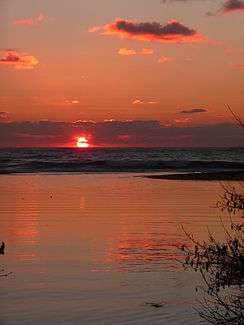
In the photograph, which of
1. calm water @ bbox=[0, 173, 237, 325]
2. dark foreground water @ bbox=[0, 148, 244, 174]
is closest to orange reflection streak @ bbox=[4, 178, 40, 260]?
calm water @ bbox=[0, 173, 237, 325]

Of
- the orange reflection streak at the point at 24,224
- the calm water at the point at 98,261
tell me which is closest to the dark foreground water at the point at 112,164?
the orange reflection streak at the point at 24,224

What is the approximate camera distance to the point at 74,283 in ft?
→ 38.5

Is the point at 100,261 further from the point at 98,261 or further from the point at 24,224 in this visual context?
the point at 24,224

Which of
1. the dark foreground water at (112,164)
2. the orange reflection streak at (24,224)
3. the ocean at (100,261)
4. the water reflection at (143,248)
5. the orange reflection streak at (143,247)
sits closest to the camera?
the ocean at (100,261)

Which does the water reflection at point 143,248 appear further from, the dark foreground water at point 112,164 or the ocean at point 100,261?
the dark foreground water at point 112,164

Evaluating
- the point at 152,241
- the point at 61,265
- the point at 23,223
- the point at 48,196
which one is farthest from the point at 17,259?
the point at 48,196

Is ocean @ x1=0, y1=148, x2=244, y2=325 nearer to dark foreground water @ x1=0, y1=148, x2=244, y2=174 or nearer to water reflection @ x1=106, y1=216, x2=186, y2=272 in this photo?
water reflection @ x1=106, y1=216, x2=186, y2=272

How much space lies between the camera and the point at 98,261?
13.7m

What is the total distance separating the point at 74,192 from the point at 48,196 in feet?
8.57

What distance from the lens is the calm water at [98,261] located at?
394 inches

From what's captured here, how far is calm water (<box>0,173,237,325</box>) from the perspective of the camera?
10.0m

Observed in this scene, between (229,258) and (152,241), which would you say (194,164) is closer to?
(152,241)

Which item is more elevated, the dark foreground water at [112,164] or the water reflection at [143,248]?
the dark foreground water at [112,164]

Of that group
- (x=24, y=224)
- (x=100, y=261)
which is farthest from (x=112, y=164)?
(x=100, y=261)
